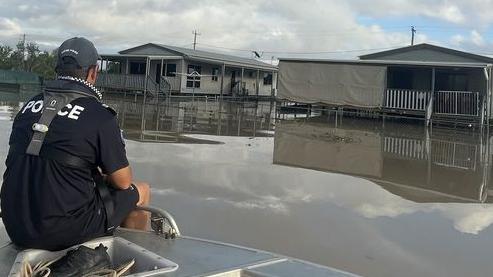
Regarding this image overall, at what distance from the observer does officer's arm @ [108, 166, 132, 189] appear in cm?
306

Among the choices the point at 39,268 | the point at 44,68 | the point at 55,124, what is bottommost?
the point at 39,268

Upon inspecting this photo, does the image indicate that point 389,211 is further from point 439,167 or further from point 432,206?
point 439,167

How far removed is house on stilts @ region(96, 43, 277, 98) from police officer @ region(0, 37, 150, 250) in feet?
110

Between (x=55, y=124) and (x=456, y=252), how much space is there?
4.89m

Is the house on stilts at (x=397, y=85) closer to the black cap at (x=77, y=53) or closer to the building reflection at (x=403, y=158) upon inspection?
the building reflection at (x=403, y=158)

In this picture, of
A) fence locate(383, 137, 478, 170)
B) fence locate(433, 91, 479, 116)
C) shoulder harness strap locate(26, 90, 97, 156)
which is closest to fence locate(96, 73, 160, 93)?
fence locate(433, 91, 479, 116)

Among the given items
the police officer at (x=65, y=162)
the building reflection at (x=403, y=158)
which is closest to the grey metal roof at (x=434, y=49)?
the building reflection at (x=403, y=158)

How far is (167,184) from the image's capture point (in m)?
8.84

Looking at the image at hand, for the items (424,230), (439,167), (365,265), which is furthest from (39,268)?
(439,167)

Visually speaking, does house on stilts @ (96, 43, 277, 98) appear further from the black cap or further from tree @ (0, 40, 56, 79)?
the black cap

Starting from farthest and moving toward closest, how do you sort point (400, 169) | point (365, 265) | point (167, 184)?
point (400, 169)
point (167, 184)
point (365, 265)

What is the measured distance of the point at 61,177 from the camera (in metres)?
2.79

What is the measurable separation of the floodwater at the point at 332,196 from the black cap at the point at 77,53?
3.41 metres

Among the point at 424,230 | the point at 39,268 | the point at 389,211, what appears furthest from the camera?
the point at 389,211
